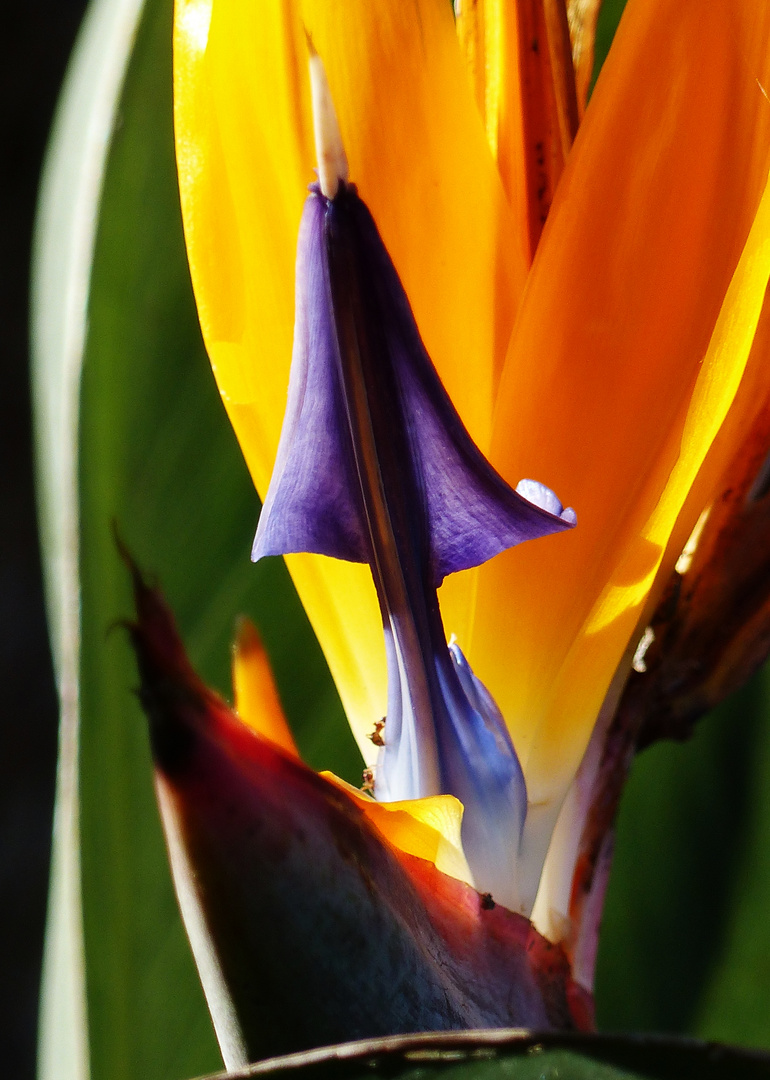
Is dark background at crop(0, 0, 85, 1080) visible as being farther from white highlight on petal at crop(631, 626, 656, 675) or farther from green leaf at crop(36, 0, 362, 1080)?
white highlight on petal at crop(631, 626, 656, 675)

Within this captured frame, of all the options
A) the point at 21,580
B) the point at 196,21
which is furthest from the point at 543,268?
the point at 21,580

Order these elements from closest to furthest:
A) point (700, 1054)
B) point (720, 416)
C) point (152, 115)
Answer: point (700, 1054), point (720, 416), point (152, 115)

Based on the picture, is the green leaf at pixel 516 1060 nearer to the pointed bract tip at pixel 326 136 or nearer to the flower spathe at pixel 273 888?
the flower spathe at pixel 273 888

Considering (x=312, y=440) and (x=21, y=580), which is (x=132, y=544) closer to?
(x=312, y=440)

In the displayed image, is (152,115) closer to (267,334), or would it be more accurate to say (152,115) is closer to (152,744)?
(267,334)

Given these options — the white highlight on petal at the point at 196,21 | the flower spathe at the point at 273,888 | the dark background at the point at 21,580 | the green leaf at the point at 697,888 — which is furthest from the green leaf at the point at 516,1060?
the dark background at the point at 21,580

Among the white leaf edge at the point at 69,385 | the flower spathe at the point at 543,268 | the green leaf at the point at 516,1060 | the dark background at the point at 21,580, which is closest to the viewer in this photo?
the green leaf at the point at 516,1060

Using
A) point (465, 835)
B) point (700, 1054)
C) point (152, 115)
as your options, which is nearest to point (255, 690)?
point (465, 835)

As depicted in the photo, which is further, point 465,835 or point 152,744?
point 465,835
